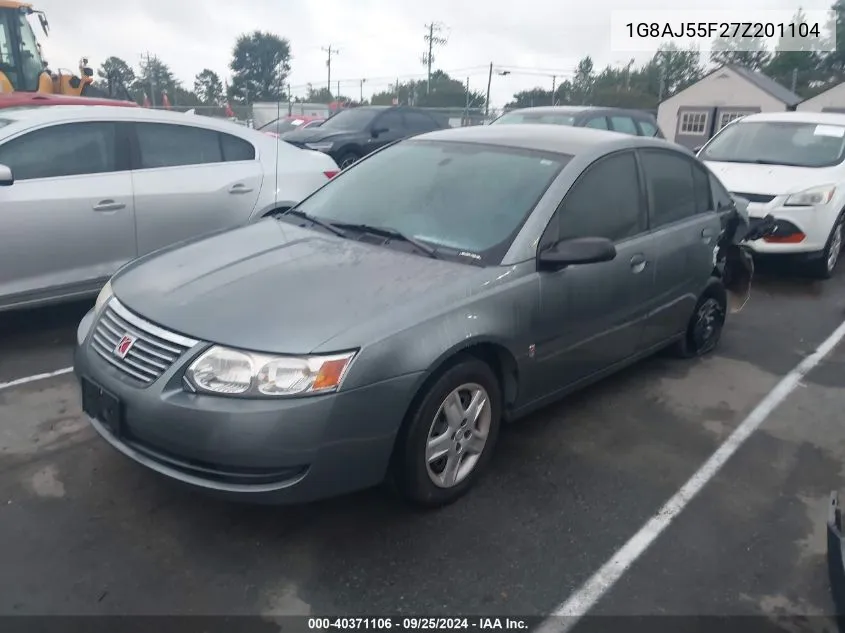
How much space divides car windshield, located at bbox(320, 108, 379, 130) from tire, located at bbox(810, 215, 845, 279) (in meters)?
8.35

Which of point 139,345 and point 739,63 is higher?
point 739,63

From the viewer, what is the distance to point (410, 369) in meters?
2.85

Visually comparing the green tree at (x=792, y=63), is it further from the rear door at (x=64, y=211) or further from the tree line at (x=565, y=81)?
the rear door at (x=64, y=211)

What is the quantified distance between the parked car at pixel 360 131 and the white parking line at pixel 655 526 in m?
9.02

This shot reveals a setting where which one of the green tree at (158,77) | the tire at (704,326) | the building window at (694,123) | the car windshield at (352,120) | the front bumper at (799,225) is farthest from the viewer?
the green tree at (158,77)

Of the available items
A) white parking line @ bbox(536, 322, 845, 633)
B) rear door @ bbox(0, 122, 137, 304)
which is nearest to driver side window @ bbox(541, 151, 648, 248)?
white parking line @ bbox(536, 322, 845, 633)

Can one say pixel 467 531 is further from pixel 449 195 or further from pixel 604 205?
pixel 604 205

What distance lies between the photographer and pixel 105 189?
509cm

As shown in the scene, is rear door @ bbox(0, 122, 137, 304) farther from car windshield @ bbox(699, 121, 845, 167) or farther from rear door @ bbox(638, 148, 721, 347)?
car windshield @ bbox(699, 121, 845, 167)

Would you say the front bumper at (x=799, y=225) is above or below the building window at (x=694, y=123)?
below

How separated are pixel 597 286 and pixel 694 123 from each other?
38.9 meters

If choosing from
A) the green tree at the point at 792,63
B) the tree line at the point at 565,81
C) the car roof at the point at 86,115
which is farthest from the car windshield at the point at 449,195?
the green tree at the point at 792,63

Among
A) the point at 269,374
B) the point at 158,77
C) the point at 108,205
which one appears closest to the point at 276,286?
the point at 269,374

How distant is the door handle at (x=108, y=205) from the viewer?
5027mm
